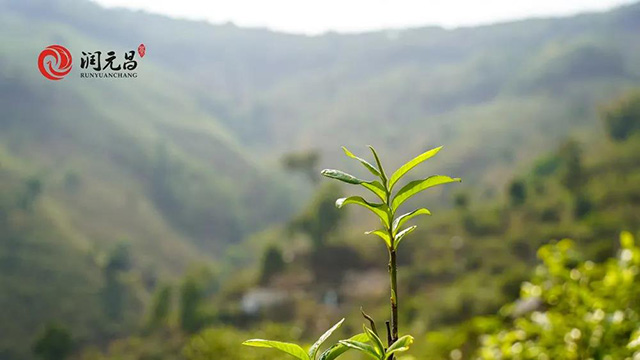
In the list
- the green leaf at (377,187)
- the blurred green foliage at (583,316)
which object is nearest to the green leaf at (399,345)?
the green leaf at (377,187)

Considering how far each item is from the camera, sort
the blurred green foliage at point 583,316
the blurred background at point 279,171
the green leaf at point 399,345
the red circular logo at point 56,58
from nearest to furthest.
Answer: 1. the green leaf at point 399,345
2. the blurred green foliage at point 583,316
3. the red circular logo at point 56,58
4. the blurred background at point 279,171

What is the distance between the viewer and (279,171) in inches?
2360

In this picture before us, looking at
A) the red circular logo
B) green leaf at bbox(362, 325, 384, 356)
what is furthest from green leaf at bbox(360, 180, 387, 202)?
the red circular logo

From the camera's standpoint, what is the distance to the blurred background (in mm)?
19203

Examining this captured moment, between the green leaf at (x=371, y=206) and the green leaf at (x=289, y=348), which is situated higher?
the green leaf at (x=371, y=206)

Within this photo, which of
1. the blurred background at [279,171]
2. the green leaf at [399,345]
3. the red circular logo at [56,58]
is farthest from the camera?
the blurred background at [279,171]

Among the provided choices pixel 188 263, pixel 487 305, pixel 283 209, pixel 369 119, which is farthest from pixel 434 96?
pixel 487 305

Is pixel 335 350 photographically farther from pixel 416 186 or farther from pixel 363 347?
pixel 416 186

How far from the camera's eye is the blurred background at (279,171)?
1920cm

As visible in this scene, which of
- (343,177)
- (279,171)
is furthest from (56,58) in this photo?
(279,171)

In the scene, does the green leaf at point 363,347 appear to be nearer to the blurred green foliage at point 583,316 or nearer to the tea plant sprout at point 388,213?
the tea plant sprout at point 388,213

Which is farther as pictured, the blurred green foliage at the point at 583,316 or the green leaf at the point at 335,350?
the blurred green foliage at the point at 583,316


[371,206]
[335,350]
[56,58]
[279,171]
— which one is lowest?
[335,350]

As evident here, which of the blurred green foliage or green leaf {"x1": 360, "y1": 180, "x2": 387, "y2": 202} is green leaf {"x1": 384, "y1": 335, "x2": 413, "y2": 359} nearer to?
green leaf {"x1": 360, "y1": 180, "x2": 387, "y2": 202}
